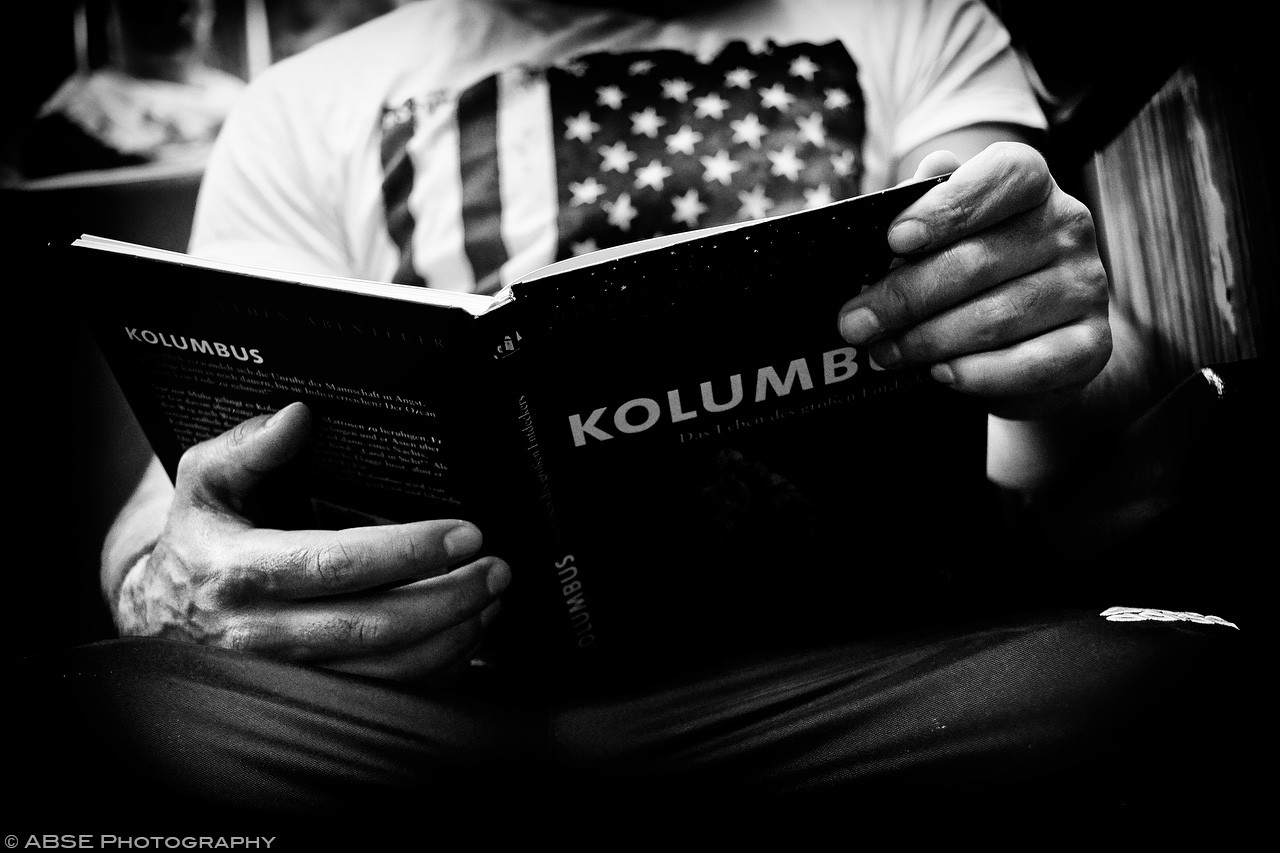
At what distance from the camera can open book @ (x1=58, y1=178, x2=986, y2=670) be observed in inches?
19.9

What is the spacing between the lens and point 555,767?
1.83 ft

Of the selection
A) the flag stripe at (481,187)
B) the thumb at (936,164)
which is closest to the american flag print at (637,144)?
the flag stripe at (481,187)

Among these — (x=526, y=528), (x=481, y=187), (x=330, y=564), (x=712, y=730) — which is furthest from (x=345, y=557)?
(x=481, y=187)

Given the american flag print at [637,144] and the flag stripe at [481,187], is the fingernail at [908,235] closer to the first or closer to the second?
the american flag print at [637,144]

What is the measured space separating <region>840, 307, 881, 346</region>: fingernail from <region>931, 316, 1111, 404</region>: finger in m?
0.07

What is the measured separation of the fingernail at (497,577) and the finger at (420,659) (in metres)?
0.04

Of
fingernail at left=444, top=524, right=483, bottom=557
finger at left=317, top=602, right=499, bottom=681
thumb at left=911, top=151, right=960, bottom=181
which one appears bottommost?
finger at left=317, top=602, right=499, bottom=681

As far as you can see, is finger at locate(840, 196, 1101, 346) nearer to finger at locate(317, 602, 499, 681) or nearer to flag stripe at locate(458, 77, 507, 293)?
finger at locate(317, 602, 499, 681)

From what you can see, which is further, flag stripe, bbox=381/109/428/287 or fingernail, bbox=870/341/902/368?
flag stripe, bbox=381/109/428/287

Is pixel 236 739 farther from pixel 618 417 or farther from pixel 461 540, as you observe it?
pixel 618 417

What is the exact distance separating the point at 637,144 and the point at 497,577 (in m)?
0.50

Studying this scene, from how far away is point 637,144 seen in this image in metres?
0.88

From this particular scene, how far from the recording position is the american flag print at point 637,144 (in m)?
0.87

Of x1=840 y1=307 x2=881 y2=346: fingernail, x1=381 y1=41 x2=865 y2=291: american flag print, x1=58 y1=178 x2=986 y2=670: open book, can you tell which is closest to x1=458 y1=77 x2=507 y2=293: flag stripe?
x1=381 y1=41 x2=865 y2=291: american flag print
